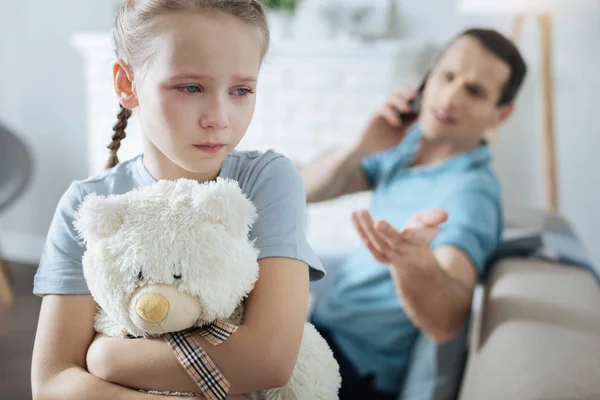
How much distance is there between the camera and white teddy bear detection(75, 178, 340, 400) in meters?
0.43

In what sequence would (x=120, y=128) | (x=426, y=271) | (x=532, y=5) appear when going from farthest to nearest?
(x=532, y=5), (x=426, y=271), (x=120, y=128)

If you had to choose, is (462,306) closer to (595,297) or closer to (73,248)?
(595,297)

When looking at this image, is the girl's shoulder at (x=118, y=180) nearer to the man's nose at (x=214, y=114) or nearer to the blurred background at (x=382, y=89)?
the man's nose at (x=214, y=114)

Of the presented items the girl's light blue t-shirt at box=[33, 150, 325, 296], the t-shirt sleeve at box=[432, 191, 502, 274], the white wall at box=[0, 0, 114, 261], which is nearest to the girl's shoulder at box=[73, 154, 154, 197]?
the girl's light blue t-shirt at box=[33, 150, 325, 296]

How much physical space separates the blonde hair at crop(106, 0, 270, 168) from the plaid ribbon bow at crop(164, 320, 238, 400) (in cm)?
17

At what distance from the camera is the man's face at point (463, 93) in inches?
56.2

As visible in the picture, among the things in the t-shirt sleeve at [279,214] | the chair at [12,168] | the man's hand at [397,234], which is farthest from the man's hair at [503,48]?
the chair at [12,168]

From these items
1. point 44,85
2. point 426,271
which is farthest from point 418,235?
point 44,85

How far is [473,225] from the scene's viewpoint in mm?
1260

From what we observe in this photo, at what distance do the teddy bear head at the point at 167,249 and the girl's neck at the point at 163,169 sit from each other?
0.09ft

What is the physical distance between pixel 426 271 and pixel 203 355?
0.60 metres

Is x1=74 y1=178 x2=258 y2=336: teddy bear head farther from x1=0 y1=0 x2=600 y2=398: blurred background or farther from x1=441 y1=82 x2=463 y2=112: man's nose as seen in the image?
x1=0 y1=0 x2=600 y2=398: blurred background

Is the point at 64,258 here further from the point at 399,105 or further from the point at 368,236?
the point at 399,105

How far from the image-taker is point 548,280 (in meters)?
1.24
